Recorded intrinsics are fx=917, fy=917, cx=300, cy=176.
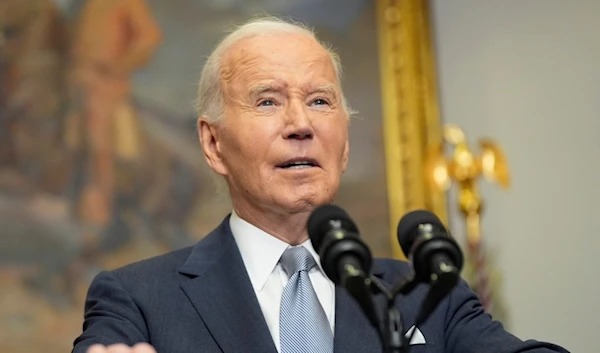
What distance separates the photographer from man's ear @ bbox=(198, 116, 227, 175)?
116 inches

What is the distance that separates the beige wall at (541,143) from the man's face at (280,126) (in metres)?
3.34

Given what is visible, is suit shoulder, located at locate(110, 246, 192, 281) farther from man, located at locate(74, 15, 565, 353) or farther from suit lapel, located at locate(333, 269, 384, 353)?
suit lapel, located at locate(333, 269, 384, 353)

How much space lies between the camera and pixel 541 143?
6.06 m

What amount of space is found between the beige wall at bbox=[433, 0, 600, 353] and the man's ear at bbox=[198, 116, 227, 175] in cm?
352

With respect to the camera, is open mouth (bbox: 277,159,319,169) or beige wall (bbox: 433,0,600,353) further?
beige wall (bbox: 433,0,600,353)

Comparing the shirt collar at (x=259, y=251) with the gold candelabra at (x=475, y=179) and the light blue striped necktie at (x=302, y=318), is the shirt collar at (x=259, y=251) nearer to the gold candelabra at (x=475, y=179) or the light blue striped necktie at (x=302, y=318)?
the light blue striped necktie at (x=302, y=318)

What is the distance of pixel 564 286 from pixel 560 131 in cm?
101

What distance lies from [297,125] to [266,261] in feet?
1.36

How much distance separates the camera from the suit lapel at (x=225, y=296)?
97.9 inches

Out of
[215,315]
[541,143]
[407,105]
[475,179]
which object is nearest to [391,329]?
[215,315]

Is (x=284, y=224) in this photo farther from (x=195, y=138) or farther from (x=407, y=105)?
(x=407, y=105)

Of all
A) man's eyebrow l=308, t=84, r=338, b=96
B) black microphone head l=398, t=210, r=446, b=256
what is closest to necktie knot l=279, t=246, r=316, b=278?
man's eyebrow l=308, t=84, r=338, b=96

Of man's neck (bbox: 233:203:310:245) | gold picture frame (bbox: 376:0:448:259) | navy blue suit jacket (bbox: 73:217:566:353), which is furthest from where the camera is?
gold picture frame (bbox: 376:0:448:259)

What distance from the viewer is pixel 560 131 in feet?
19.6
